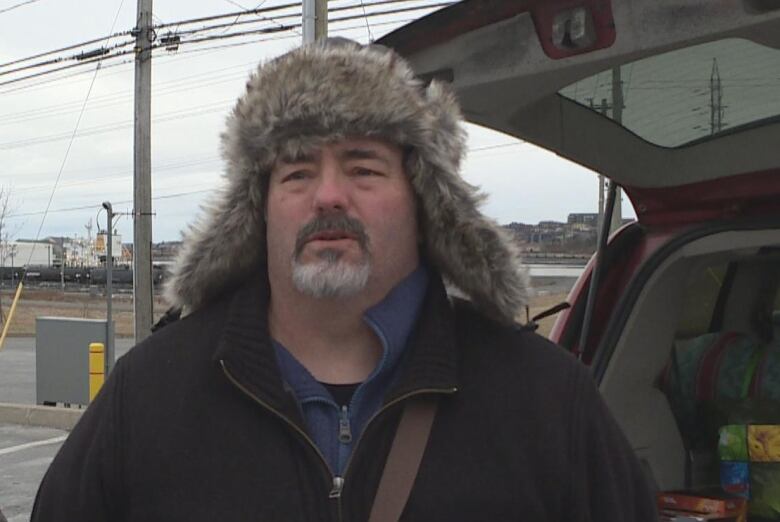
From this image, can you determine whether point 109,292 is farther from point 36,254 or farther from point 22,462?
point 36,254

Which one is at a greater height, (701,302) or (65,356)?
(701,302)

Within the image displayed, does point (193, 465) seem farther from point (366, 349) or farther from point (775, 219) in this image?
point (775, 219)

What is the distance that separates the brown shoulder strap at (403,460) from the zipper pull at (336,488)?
2.6 inches

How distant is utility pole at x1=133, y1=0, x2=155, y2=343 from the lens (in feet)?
51.9

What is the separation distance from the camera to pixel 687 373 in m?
3.49

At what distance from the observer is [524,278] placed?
209cm

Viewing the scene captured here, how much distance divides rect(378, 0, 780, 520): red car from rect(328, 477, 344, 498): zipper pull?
3.27ft

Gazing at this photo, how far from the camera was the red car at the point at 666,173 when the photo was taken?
206cm

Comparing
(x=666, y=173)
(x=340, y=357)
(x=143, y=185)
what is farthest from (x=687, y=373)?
(x=143, y=185)

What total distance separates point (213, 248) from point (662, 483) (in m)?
1.97

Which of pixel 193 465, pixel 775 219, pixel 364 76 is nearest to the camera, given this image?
pixel 193 465

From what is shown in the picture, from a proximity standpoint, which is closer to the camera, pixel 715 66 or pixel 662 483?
pixel 715 66

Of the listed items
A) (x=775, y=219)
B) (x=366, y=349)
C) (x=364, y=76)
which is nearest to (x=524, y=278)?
(x=366, y=349)

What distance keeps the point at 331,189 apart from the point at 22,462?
821cm
